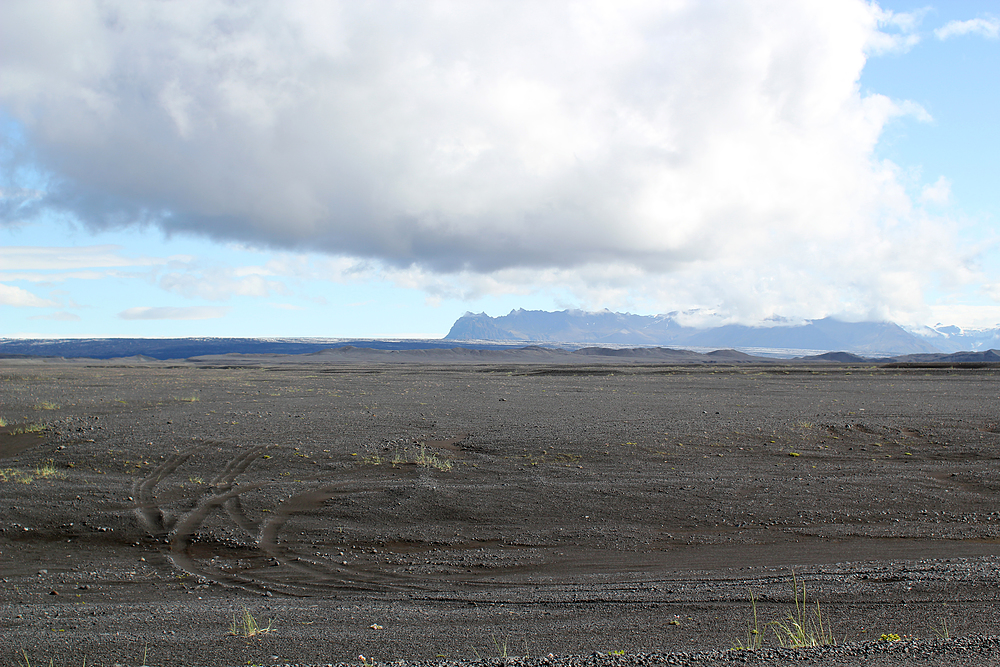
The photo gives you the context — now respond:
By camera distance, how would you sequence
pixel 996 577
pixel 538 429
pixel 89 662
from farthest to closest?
pixel 538 429, pixel 996 577, pixel 89 662

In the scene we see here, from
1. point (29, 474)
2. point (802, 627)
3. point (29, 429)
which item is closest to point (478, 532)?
point (802, 627)

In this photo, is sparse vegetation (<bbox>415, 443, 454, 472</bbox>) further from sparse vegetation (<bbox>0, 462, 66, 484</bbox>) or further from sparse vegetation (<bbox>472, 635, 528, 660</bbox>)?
sparse vegetation (<bbox>472, 635, 528, 660</bbox>)

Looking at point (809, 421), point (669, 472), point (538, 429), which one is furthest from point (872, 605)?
point (809, 421)

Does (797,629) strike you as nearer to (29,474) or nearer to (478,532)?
(478,532)

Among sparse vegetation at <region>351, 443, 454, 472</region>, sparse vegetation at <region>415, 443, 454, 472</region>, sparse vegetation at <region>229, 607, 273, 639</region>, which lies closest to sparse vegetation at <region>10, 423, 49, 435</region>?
sparse vegetation at <region>351, 443, 454, 472</region>

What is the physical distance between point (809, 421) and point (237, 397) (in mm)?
25596

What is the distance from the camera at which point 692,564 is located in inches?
370

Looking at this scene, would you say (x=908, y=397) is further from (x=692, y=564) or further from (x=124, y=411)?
(x=124, y=411)

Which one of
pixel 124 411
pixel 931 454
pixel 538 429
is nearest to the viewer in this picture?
pixel 931 454

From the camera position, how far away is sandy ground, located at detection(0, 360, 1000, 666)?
264 inches

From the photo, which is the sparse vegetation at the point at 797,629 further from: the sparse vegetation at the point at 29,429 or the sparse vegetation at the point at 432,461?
the sparse vegetation at the point at 29,429

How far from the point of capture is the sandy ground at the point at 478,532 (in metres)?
6.70

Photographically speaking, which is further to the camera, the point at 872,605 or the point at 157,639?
the point at 872,605

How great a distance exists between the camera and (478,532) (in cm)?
1099
